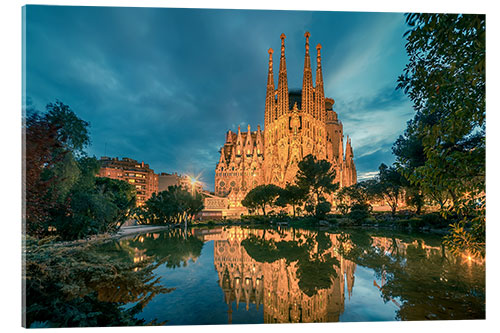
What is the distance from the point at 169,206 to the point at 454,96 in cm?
2415

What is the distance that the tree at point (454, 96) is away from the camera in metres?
3.42

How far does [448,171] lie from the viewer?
3.47m

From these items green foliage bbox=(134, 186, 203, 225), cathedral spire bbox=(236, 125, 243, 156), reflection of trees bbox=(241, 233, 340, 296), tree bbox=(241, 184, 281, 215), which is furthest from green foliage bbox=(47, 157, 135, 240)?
cathedral spire bbox=(236, 125, 243, 156)

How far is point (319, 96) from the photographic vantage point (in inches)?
2026

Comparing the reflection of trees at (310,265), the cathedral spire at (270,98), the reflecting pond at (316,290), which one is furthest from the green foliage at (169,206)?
the cathedral spire at (270,98)

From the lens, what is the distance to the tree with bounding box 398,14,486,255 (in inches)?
135

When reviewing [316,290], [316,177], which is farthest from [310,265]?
[316,177]

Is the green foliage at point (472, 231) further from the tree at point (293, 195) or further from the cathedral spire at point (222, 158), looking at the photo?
the cathedral spire at point (222, 158)

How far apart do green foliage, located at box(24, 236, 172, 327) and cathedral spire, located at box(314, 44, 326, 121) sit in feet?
166

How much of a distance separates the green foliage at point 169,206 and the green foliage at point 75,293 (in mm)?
19727

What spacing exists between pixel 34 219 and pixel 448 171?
7.98 metres

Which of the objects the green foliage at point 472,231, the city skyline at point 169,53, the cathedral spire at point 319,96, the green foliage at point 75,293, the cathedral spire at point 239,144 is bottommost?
the green foliage at point 75,293

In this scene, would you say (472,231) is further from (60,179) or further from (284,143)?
(284,143)

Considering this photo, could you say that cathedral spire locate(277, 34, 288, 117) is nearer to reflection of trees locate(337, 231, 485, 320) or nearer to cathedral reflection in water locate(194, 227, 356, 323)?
reflection of trees locate(337, 231, 485, 320)
